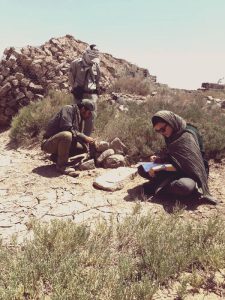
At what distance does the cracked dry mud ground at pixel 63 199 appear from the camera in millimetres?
4426

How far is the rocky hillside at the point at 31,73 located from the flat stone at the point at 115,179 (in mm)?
5358

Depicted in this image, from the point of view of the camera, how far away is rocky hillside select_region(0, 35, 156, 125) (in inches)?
408

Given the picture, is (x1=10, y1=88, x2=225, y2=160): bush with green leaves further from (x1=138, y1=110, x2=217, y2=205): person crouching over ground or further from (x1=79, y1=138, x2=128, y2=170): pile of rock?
(x1=138, y1=110, x2=217, y2=205): person crouching over ground

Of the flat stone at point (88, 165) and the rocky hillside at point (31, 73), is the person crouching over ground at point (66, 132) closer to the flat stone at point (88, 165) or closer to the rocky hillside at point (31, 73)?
the flat stone at point (88, 165)

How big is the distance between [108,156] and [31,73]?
19.2 ft

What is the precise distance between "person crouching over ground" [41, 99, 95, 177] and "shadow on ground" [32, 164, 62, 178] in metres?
0.12

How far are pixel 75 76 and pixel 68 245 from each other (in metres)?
4.75

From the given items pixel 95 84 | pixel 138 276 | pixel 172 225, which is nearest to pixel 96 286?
pixel 138 276

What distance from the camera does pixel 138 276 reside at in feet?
10.0

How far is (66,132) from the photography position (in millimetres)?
5801

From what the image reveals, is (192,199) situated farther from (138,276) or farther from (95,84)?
(95,84)

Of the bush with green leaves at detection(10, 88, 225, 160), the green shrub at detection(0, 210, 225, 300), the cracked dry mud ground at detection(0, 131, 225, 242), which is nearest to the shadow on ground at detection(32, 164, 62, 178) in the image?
the cracked dry mud ground at detection(0, 131, 225, 242)

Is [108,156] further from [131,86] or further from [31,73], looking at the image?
[131,86]

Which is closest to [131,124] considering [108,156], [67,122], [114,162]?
[108,156]
